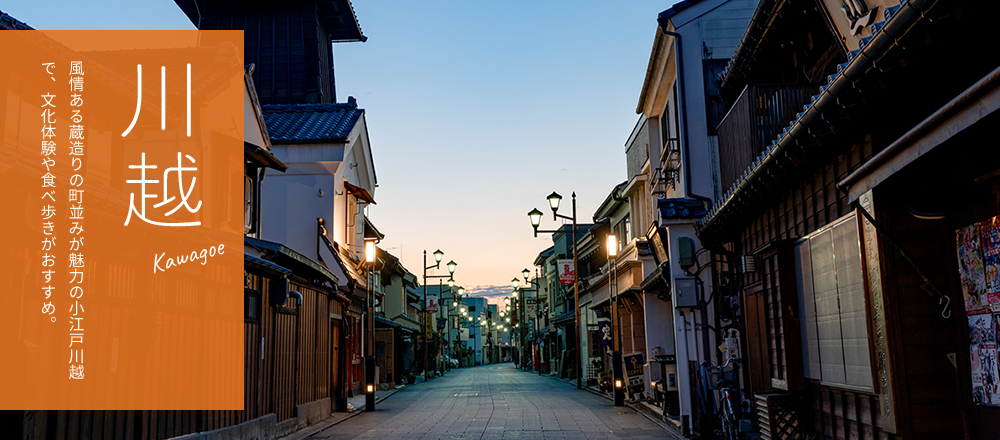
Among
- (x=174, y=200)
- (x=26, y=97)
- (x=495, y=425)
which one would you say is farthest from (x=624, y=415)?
(x=26, y=97)

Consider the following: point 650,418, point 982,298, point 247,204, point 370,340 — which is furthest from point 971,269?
point 370,340

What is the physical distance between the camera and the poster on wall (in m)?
5.98

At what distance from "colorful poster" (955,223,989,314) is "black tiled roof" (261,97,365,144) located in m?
23.7

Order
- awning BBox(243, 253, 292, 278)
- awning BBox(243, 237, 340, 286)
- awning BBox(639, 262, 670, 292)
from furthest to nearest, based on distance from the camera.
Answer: awning BBox(639, 262, 670, 292), awning BBox(243, 237, 340, 286), awning BBox(243, 253, 292, 278)

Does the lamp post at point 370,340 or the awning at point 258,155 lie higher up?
the awning at point 258,155

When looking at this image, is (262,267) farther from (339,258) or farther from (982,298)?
(982,298)

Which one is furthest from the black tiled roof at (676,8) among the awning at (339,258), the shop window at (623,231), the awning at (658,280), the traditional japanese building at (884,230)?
the shop window at (623,231)

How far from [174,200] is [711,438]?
11.2 metres

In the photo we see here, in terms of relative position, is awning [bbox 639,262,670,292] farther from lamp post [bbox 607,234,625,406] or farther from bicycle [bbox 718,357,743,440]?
bicycle [bbox 718,357,743,440]

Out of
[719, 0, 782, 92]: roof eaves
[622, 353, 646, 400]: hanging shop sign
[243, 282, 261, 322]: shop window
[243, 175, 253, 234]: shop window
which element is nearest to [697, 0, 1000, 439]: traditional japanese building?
[719, 0, 782, 92]: roof eaves

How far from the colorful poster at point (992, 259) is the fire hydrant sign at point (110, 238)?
353 inches

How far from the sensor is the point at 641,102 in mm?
22953

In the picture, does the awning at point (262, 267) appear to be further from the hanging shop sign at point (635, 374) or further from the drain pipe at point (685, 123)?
the hanging shop sign at point (635, 374)

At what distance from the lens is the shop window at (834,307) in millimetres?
8328
